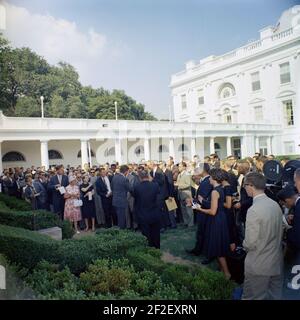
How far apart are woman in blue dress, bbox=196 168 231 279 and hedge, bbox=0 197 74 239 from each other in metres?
2.62

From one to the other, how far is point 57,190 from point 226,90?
519 cm

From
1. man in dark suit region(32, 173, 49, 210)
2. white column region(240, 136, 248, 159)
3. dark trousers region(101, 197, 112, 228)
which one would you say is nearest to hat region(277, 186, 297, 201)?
white column region(240, 136, 248, 159)

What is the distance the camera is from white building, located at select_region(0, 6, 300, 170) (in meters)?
3.25

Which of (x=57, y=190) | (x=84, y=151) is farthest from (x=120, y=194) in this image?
(x=84, y=151)

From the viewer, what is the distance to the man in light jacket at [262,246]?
2.67 metres

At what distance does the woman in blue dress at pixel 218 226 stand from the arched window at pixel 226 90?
38.1 inches

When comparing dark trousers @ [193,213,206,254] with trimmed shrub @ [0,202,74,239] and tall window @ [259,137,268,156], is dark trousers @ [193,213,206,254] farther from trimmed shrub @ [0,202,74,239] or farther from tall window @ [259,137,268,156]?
trimmed shrub @ [0,202,74,239]

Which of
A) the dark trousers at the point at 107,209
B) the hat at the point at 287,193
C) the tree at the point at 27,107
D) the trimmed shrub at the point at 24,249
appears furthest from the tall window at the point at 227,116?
the dark trousers at the point at 107,209

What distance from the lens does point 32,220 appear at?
5.09m

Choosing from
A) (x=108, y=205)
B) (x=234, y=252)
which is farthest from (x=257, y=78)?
(x=108, y=205)

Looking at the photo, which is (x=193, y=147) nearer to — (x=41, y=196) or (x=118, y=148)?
(x=118, y=148)

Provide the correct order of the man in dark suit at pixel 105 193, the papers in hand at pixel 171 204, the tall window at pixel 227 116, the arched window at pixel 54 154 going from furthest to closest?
Answer: 1. the man in dark suit at pixel 105 193
2. the papers in hand at pixel 171 204
3. the arched window at pixel 54 154
4. the tall window at pixel 227 116

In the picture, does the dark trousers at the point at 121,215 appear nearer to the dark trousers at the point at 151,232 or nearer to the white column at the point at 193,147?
the dark trousers at the point at 151,232
